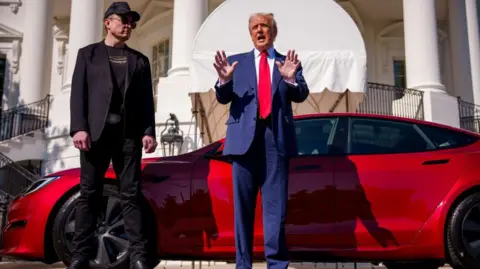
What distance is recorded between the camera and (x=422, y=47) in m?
13.2

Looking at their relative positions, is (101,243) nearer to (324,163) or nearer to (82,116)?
(82,116)

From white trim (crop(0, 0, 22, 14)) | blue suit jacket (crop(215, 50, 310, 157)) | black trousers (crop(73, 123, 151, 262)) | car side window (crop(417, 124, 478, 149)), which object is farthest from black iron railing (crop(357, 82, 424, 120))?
white trim (crop(0, 0, 22, 14))

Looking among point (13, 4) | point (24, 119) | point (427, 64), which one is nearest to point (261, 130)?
point (427, 64)

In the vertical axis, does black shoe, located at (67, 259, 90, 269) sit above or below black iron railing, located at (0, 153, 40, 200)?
below

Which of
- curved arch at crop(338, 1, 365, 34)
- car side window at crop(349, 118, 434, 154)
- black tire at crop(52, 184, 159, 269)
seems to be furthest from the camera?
curved arch at crop(338, 1, 365, 34)

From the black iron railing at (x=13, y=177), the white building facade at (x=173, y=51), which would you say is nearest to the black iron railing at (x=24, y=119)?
the white building facade at (x=173, y=51)

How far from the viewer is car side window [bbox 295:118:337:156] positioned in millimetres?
4359

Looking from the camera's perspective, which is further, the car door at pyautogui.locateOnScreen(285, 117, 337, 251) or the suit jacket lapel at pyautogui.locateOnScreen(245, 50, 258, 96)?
the car door at pyautogui.locateOnScreen(285, 117, 337, 251)

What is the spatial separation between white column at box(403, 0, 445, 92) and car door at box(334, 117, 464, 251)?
31.1 ft

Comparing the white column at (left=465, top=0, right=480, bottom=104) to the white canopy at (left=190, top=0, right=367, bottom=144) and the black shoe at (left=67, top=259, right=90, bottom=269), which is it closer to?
the white canopy at (left=190, top=0, right=367, bottom=144)

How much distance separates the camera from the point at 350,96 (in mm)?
9977

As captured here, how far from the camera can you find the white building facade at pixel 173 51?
40.9ft

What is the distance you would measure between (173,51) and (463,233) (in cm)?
984

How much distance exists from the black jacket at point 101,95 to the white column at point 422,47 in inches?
425
